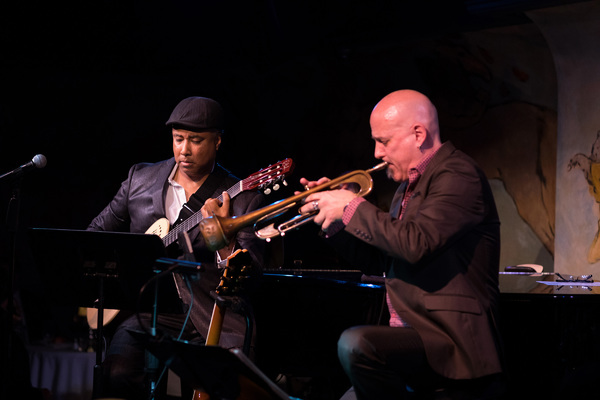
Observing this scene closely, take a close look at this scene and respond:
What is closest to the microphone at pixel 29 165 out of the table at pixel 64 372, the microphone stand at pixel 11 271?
the microphone stand at pixel 11 271

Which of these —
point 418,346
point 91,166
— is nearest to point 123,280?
point 418,346

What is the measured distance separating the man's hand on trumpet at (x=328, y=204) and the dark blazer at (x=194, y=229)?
85 centimetres

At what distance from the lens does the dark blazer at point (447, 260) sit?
275cm

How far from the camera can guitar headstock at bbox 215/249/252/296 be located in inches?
131

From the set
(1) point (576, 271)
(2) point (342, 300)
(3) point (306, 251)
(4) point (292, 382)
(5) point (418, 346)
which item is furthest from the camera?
(3) point (306, 251)

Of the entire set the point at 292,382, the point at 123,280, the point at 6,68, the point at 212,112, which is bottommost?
the point at 292,382

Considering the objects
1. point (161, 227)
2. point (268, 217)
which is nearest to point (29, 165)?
point (161, 227)

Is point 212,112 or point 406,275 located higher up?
point 212,112

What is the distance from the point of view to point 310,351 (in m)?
4.23

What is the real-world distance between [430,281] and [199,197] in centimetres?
180

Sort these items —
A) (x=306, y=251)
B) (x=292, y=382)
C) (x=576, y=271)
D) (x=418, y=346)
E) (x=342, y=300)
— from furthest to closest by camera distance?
1. (x=306, y=251)
2. (x=576, y=271)
3. (x=292, y=382)
4. (x=342, y=300)
5. (x=418, y=346)

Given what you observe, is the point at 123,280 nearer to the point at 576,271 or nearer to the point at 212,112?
the point at 212,112

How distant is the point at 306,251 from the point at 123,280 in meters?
4.38

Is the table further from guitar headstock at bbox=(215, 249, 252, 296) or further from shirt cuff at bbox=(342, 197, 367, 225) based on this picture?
shirt cuff at bbox=(342, 197, 367, 225)
